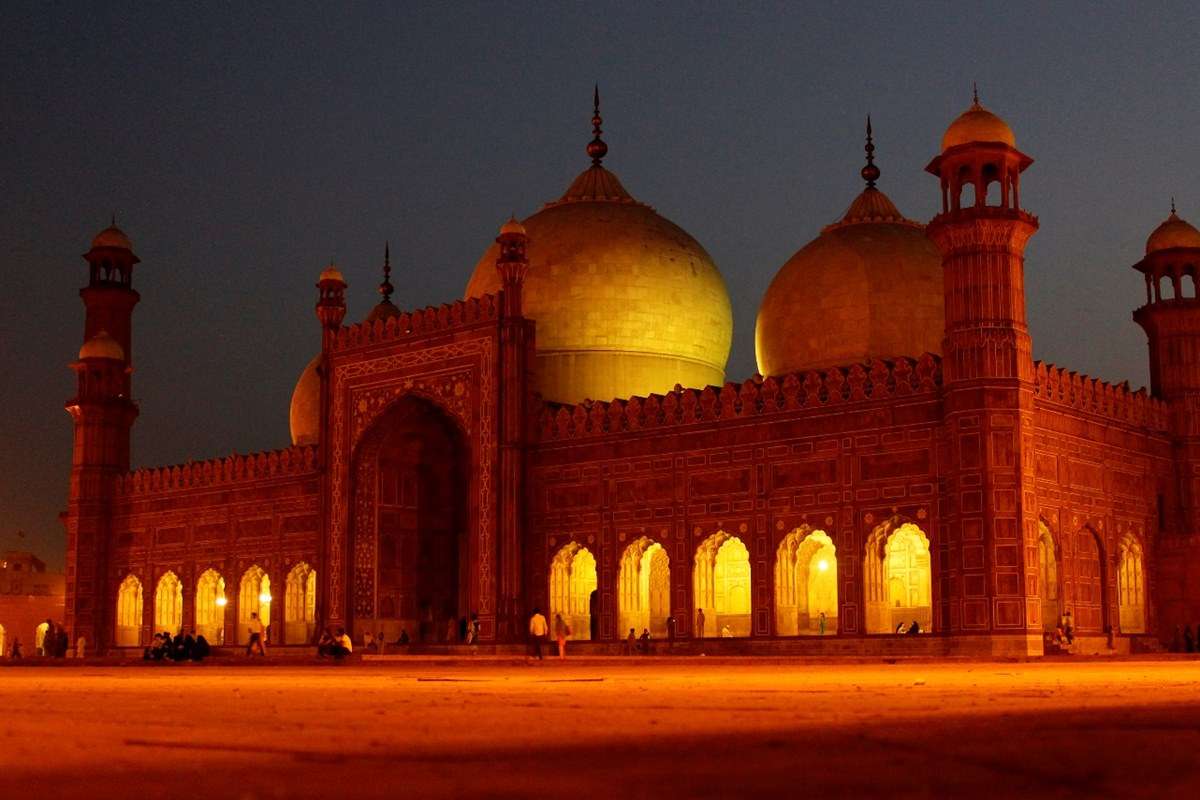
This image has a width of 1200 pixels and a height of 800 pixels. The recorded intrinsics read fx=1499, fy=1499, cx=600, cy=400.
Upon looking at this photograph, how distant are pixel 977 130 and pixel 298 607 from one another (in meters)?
13.7

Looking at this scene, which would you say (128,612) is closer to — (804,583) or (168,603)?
(168,603)

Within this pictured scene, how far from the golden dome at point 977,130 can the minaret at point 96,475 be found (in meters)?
16.4

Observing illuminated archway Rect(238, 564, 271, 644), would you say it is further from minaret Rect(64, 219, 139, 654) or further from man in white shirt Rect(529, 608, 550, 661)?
man in white shirt Rect(529, 608, 550, 661)

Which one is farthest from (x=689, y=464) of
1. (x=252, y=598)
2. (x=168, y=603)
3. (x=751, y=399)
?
(x=168, y=603)

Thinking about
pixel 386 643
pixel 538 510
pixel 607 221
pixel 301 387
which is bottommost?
pixel 386 643

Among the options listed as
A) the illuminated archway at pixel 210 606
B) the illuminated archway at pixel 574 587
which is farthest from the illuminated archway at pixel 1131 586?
the illuminated archway at pixel 210 606

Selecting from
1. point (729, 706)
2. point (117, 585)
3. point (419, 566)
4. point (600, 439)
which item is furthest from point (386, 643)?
point (729, 706)

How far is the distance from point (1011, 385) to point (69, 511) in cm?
1840

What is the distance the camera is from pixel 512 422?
21.6 meters

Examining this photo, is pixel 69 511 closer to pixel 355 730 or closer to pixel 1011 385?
pixel 1011 385

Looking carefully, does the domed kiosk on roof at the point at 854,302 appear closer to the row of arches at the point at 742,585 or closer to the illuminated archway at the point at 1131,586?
the row of arches at the point at 742,585

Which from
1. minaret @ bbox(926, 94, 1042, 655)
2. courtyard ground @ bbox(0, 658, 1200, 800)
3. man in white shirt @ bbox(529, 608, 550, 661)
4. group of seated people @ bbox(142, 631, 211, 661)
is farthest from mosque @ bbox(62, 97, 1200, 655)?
courtyard ground @ bbox(0, 658, 1200, 800)

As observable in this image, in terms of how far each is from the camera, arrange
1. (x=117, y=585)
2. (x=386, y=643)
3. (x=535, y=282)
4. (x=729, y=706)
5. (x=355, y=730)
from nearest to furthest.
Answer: (x=355, y=730), (x=729, y=706), (x=386, y=643), (x=535, y=282), (x=117, y=585)

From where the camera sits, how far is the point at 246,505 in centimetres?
2570
